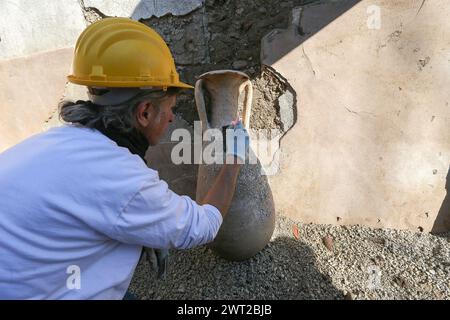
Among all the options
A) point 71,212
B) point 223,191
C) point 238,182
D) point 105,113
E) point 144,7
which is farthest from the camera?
point 144,7

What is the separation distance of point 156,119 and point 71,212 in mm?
369

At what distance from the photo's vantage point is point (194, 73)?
2020 mm

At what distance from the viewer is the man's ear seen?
3.14ft

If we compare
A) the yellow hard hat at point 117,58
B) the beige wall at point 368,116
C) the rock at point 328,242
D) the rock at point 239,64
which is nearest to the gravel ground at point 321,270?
the rock at point 328,242

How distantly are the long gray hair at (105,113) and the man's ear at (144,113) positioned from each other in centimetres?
1

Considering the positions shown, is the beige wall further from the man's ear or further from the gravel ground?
the man's ear

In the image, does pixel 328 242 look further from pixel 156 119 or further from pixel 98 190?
pixel 98 190

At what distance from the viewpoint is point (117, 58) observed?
95 cm

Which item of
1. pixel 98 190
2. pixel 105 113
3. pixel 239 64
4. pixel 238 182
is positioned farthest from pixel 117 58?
pixel 239 64

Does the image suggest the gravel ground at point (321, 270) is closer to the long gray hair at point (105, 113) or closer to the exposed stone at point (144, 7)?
the long gray hair at point (105, 113)

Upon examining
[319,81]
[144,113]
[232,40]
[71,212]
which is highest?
[232,40]

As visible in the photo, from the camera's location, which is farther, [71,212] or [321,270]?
[321,270]

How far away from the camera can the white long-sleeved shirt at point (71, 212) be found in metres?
0.80

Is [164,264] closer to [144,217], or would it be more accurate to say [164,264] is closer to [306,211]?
[144,217]
